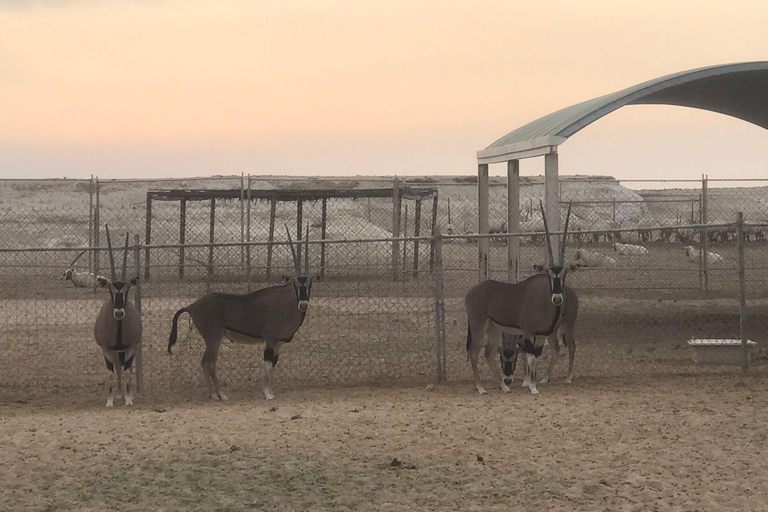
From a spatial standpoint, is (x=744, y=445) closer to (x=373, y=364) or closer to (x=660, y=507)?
(x=660, y=507)

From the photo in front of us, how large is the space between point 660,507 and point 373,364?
6.95m

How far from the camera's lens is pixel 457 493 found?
24.6ft

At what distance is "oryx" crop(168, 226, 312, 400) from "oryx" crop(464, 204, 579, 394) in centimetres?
197

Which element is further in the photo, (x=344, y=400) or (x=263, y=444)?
(x=344, y=400)

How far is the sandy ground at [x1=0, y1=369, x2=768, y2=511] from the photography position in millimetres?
7426

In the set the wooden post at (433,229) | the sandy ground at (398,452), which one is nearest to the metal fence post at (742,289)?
the sandy ground at (398,452)

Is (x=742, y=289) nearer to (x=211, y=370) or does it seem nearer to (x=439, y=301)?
(x=439, y=301)

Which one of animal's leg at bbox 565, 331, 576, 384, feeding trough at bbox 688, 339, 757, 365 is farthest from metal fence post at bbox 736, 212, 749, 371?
animal's leg at bbox 565, 331, 576, 384

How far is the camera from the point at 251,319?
38.2 feet

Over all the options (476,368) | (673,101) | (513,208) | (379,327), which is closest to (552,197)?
(513,208)

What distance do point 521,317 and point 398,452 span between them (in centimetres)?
355

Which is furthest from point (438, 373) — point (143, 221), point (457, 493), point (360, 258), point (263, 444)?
point (143, 221)

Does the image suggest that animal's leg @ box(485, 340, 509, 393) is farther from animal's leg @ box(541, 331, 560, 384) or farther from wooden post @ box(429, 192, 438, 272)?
wooden post @ box(429, 192, 438, 272)

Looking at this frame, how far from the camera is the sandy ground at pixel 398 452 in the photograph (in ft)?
24.4
